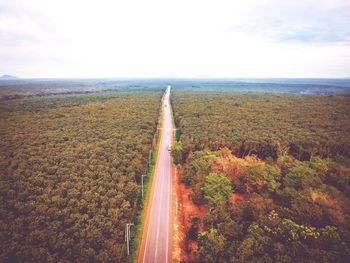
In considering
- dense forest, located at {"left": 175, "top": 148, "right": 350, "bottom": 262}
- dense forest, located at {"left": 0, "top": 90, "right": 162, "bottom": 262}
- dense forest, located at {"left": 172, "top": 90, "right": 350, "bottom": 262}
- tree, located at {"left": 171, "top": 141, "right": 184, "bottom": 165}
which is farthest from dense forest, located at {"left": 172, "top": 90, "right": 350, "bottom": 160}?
dense forest, located at {"left": 0, "top": 90, "right": 162, "bottom": 262}

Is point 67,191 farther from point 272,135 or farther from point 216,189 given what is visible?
point 272,135

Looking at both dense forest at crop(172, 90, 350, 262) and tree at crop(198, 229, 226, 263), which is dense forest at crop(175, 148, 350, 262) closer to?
tree at crop(198, 229, 226, 263)

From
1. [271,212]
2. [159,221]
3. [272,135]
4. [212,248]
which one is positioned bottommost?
[159,221]

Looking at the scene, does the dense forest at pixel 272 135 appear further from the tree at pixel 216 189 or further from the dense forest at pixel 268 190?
the tree at pixel 216 189

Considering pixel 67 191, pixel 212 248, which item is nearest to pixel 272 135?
pixel 212 248

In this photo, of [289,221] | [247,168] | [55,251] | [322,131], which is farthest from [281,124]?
[55,251]
